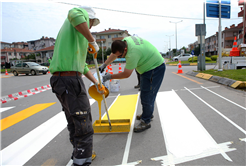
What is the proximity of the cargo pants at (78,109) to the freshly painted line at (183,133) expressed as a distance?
1.10 metres

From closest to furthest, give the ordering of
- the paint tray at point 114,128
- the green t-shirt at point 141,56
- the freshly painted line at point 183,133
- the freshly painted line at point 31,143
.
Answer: the freshly painted line at point 183,133 → the freshly painted line at point 31,143 → the green t-shirt at point 141,56 → the paint tray at point 114,128

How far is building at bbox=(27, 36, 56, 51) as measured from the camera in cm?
8475

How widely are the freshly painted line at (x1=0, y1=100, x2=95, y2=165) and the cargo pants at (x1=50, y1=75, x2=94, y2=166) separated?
1.05 meters

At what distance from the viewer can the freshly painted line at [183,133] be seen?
240 cm

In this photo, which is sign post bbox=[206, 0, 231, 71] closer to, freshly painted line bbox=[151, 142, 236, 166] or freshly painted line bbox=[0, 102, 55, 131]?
freshly painted line bbox=[151, 142, 236, 166]

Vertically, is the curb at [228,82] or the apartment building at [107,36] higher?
the apartment building at [107,36]

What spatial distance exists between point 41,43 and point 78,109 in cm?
9674

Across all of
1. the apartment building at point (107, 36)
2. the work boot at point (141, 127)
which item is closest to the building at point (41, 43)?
the apartment building at point (107, 36)

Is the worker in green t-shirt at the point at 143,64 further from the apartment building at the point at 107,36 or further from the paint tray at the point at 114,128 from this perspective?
the apartment building at the point at 107,36

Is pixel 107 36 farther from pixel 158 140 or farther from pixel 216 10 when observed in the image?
pixel 158 140

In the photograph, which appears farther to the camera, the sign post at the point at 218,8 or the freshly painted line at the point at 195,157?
the sign post at the point at 218,8

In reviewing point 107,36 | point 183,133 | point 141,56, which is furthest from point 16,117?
point 107,36

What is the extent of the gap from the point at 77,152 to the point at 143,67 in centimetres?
177

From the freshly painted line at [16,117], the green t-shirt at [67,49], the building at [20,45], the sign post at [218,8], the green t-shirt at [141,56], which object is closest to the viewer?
the green t-shirt at [67,49]
